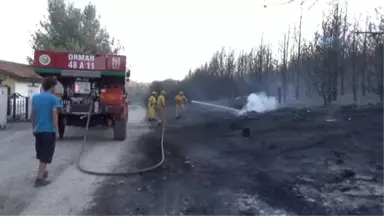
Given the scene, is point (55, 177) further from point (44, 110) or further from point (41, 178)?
point (44, 110)

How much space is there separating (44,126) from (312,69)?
2905 centimetres

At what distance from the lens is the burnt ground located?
5914 mm

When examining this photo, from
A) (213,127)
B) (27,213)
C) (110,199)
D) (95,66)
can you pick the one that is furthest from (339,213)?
(213,127)

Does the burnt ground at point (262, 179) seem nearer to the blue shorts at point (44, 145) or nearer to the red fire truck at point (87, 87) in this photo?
the blue shorts at point (44, 145)

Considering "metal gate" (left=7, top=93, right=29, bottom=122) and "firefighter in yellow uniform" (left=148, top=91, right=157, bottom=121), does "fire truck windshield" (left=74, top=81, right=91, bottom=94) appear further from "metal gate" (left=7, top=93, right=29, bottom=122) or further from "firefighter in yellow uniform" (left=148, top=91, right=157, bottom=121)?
"firefighter in yellow uniform" (left=148, top=91, right=157, bottom=121)

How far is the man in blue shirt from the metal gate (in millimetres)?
14443

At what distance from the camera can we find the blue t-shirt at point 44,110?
7027 millimetres

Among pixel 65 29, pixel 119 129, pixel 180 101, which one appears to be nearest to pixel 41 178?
pixel 119 129

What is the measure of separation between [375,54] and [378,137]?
59.0 feet

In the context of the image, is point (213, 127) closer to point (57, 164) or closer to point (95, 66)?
point (95, 66)

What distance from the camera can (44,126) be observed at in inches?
277

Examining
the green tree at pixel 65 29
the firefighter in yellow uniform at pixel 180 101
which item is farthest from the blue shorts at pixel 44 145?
the green tree at pixel 65 29

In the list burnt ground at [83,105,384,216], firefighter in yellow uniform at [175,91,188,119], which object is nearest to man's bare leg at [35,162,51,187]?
burnt ground at [83,105,384,216]

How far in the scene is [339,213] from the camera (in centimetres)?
564
